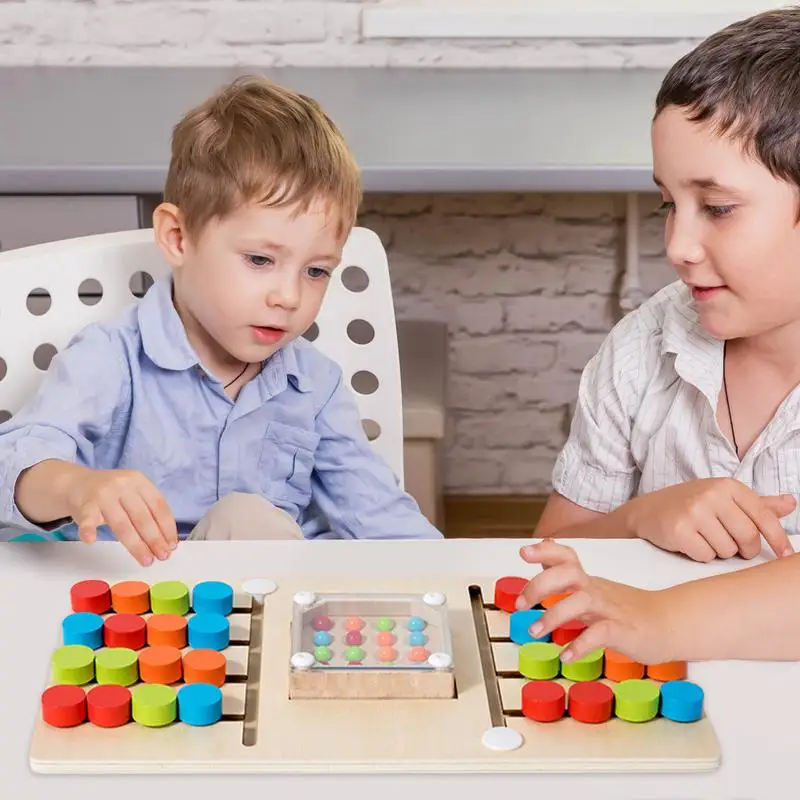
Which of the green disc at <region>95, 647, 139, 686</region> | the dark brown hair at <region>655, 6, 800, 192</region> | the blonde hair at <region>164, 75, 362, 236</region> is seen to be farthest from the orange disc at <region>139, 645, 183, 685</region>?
the dark brown hair at <region>655, 6, 800, 192</region>

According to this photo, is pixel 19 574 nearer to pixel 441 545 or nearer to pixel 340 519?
pixel 441 545

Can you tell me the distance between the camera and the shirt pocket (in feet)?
4.38

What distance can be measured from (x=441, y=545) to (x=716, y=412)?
1.53ft

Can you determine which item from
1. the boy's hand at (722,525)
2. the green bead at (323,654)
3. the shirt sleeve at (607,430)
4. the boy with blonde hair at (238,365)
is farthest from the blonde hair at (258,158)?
the green bead at (323,654)

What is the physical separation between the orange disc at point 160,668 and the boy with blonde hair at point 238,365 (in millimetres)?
346

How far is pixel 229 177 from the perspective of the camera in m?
1.21

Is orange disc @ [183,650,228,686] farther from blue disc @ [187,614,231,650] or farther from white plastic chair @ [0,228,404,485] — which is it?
white plastic chair @ [0,228,404,485]

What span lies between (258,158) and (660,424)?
0.50 m

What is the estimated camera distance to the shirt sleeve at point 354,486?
131 cm

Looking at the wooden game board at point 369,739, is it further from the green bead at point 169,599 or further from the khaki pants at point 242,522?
the khaki pants at point 242,522

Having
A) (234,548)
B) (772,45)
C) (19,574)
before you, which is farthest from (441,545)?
(772,45)

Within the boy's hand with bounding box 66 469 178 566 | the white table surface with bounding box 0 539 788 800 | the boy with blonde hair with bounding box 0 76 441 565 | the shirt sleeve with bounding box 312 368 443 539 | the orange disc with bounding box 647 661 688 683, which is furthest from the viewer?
the shirt sleeve with bounding box 312 368 443 539

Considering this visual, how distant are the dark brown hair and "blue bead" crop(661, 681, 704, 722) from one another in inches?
23.1

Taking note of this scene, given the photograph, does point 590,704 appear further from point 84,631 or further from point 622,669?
point 84,631
